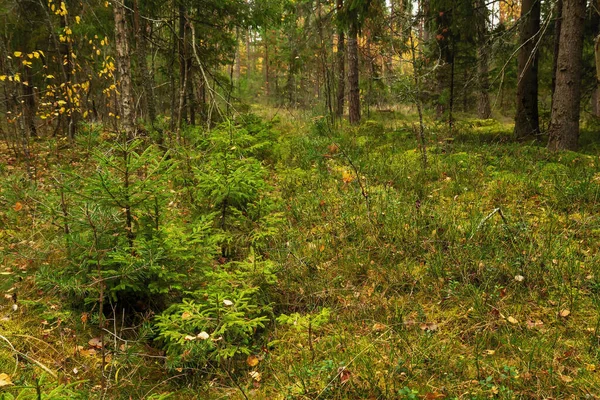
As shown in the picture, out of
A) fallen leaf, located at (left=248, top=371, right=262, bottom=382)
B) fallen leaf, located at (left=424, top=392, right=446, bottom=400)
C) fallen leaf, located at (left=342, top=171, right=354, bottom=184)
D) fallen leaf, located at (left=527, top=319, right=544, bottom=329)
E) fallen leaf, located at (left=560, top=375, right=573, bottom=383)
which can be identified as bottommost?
fallen leaf, located at (left=248, top=371, right=262, bottom=382)

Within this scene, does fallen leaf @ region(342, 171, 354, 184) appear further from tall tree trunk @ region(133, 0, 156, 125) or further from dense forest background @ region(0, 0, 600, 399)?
tall tree trunk @ region(133, 0, 156, 125)

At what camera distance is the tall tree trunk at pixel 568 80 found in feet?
20.7

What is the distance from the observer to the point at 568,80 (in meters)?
6.47

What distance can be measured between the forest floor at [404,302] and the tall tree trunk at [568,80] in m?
1.02

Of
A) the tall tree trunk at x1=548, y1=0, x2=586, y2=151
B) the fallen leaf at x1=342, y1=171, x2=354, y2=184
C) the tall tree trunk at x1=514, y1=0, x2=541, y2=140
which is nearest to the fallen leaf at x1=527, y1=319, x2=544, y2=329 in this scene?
the fallen leaf at x1=342, y1=171, x2=354, y2=184

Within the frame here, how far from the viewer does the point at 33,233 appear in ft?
15.5

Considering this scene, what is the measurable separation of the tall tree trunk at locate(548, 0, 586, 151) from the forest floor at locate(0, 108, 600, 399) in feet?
3.34

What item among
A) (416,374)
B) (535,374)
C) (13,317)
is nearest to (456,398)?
(416,374)

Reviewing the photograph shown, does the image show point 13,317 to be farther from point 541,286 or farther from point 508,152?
point 508,152

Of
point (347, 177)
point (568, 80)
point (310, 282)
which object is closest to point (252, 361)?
point (310, 282)

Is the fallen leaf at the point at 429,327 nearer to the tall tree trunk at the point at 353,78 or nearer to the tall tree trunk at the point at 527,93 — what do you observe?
the tall tree trunk at the point at 527,93

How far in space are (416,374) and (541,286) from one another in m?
1.66

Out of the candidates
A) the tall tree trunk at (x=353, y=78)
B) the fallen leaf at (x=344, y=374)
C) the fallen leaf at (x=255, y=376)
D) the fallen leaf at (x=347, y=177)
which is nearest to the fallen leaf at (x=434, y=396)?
the fallen leaf at (x=344, y=374)

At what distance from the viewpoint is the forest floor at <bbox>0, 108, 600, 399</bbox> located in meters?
2.59
